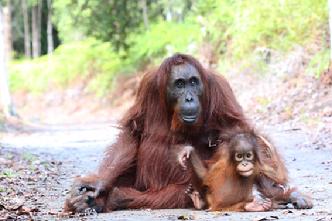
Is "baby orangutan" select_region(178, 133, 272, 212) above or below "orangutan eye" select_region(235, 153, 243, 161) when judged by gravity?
below

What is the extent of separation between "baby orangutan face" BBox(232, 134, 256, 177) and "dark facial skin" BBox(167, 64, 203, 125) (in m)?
0.43

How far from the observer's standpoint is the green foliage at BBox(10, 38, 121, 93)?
98.9ft

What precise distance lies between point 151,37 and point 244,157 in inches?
899

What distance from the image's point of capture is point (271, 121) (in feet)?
40.5

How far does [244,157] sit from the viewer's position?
171 inches

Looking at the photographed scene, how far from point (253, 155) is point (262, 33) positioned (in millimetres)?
11560

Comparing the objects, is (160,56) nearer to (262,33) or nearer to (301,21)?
(262,33)

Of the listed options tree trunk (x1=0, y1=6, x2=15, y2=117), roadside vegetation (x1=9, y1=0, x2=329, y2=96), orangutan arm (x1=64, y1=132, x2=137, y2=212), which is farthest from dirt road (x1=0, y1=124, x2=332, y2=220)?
tree trunk (x1=0, y1=6, x2=15, y2=117)

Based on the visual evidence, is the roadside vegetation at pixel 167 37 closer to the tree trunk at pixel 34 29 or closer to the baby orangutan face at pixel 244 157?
the tree trunk at pixel 34 29

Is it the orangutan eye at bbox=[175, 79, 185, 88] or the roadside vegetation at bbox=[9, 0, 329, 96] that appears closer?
the orangutan eye at bbox=[175, 79, 185, 88]

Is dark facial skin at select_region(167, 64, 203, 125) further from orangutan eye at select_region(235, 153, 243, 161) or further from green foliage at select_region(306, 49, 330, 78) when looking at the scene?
green foliage at select_region(306, 49, 330, 78)

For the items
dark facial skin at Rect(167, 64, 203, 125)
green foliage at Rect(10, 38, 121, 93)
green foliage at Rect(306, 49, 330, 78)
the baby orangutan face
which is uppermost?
dark facial skin at Rect(167, 64, 203, 125)

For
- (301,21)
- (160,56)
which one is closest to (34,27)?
(160,56)

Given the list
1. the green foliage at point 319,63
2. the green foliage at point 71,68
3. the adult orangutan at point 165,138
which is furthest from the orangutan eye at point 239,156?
the green foliage at point 71,68
